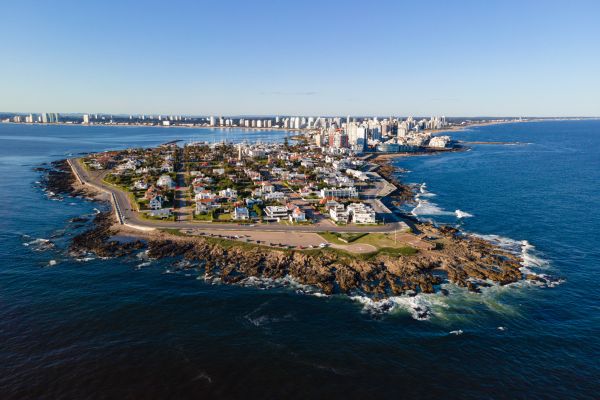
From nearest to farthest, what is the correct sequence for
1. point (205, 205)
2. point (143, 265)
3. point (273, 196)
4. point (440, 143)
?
point (143, 265) → point (205, 205) → point (273, 196) → point (440, 143)

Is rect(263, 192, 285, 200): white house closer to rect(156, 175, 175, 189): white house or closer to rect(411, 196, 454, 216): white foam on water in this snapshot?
rect(156, 175, 175, 189): white house

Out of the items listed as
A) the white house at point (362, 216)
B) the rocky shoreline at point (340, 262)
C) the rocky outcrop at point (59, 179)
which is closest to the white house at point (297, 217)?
the white house at point (362, 216)

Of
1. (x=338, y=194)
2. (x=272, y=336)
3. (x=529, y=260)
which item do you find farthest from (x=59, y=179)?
(x=529, y=260)

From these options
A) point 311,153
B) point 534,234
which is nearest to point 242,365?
point 534,234

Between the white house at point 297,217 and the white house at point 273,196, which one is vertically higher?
the white house at point 273,196

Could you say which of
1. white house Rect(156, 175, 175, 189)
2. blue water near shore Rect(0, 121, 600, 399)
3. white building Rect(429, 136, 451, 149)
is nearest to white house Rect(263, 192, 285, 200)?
white house Rect(156, 175, 175, 189)

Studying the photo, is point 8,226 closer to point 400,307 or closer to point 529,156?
point 400,307

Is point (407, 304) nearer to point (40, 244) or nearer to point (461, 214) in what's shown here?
point (461, 214)

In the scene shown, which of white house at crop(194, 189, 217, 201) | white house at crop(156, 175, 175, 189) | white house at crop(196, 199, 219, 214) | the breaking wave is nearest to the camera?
the breaking wave

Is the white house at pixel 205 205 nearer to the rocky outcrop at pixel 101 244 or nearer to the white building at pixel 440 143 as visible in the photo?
the rocky outcrop at pixel 101 244
